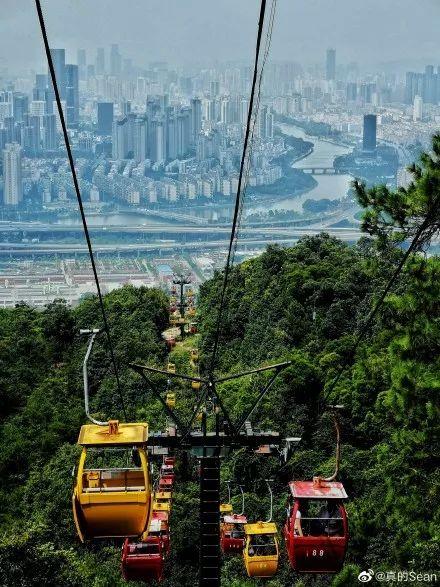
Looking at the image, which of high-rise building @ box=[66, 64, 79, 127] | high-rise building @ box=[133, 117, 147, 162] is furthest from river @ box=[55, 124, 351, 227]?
high-rise building @ box=[66, 64, 79, 127]

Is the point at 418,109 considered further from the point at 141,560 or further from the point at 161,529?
the point at 141,560

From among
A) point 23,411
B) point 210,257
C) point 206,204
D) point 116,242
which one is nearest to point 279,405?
point 23,411

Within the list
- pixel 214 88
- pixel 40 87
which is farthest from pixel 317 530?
pixel 214 88

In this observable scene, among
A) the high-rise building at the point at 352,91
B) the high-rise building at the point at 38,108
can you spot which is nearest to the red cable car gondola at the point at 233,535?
the high-rise building at the point at 38,108

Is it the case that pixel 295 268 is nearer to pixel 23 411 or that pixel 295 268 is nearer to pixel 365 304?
pixel 365 304

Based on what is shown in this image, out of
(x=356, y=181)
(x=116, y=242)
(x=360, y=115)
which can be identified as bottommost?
(x=116, y=242)
